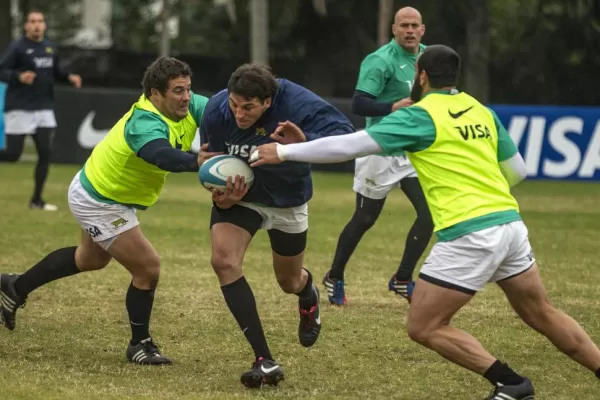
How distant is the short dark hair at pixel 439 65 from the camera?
6070 mm

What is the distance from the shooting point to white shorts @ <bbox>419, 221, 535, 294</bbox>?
590cm

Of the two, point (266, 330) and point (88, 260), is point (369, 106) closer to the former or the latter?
point (266, 330)

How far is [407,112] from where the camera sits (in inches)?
235

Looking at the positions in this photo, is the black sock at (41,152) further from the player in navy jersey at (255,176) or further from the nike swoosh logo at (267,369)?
the nike swoosh logo at (267,369)

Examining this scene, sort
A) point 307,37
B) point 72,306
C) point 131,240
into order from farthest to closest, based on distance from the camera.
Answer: point 307,37
point 72,306
point 131,240

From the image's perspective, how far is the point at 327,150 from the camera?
6.00 metres

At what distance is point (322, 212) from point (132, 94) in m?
6.09

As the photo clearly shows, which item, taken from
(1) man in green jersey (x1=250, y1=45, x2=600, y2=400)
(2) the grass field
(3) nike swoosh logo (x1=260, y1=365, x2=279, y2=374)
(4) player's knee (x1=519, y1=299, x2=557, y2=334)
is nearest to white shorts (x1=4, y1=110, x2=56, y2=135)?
(2) the grass field

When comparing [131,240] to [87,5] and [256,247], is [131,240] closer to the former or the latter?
[256,247]

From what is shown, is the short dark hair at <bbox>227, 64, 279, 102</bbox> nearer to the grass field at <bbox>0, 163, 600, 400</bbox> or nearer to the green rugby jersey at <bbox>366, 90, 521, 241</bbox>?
the green rugby jersey at <bbox>366, 90, 521, 241</bbox>

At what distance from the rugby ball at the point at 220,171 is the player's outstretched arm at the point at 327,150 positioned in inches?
16.2

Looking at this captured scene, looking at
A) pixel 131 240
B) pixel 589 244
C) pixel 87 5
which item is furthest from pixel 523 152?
pixel 87 5

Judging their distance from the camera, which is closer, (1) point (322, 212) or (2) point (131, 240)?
(2) point (131, 240)

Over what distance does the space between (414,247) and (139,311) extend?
2.70 meters
